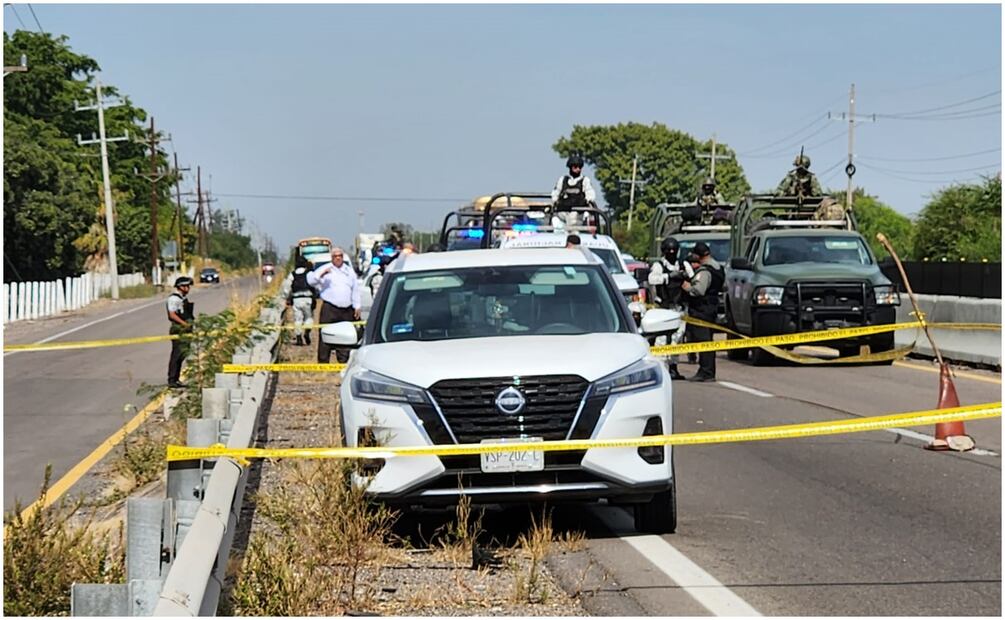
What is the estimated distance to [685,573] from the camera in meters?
7.57

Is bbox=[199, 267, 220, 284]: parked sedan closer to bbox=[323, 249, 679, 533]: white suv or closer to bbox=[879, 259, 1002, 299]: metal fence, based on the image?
bbox=[879, 259, 1002, 299]: metal fence

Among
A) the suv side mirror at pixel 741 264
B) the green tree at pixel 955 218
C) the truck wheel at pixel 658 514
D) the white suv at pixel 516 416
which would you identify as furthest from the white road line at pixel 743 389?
the green tree at pixel 955 218

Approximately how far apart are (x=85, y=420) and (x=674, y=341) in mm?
9041

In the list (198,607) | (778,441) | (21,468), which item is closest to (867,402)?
(778,441)

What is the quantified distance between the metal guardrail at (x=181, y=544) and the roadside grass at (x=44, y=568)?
50cm

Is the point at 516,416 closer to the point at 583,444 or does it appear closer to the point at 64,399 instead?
the point at 583,444

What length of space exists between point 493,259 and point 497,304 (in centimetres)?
60

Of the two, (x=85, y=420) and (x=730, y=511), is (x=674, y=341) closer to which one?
(x=85, y=420)

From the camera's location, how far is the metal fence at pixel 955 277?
101 ft

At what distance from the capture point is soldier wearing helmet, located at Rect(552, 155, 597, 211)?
22375 mm

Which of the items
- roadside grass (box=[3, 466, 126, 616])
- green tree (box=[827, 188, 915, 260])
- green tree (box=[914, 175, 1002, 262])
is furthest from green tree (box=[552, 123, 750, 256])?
roadside grass (box=[3, 466, 126, 616])

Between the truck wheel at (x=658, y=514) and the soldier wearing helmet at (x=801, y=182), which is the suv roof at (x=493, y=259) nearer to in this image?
the truck wheel at (x=658, y=514)

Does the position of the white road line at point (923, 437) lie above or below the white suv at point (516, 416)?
below

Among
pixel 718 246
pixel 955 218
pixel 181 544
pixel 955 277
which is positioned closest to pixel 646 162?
pixel 955 218
